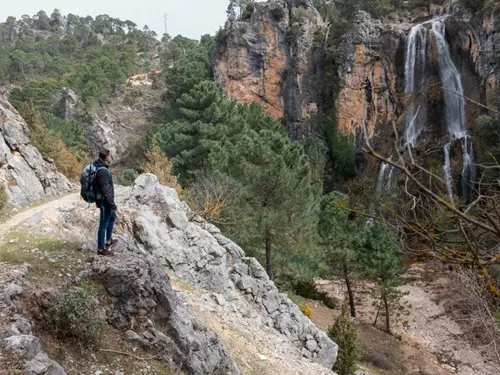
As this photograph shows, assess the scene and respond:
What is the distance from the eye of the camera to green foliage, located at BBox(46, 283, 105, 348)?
503cm

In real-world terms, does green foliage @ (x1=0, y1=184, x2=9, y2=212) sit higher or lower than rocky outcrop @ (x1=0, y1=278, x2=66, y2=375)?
higher

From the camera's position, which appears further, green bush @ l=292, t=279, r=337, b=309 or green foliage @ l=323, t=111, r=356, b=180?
green foliage @ l=323, t=111, r=356, b=180

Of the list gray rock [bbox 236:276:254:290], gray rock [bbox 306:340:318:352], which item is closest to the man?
gray rock [bbox 236:276:254:290]

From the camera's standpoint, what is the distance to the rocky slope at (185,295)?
6.18 m

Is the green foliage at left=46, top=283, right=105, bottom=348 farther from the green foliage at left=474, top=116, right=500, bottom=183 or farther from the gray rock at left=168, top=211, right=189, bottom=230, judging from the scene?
the green foliage at left=474, top=116, right=500, bottom=183

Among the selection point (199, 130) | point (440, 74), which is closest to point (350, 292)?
point (199, 130)

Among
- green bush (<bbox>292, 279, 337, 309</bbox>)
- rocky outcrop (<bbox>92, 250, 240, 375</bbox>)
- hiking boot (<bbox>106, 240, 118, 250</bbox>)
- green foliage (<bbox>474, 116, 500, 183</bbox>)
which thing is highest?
green foliage (<bbox>474, 116, 500, 183</bbox>)

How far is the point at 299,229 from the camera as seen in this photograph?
1498 cm

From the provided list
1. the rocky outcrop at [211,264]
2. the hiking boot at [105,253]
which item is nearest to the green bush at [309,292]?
the rocky outcrop at [211,264]

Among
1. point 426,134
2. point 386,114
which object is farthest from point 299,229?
point 386,114

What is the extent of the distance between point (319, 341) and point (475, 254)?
361 inches

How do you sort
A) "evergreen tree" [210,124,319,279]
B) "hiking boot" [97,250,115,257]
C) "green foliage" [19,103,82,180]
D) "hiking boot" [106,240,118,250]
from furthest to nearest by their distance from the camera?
"green foliage" [19,103,82,180]
"evergreen tree" [210,124,319,279]
"hiking boot" [106,240,118,250]
"hiking boot" [97,250,115,257]

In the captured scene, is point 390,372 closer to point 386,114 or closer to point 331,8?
point 386,114

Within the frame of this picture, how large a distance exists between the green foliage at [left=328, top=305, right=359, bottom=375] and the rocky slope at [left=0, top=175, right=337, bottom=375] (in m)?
0.98
